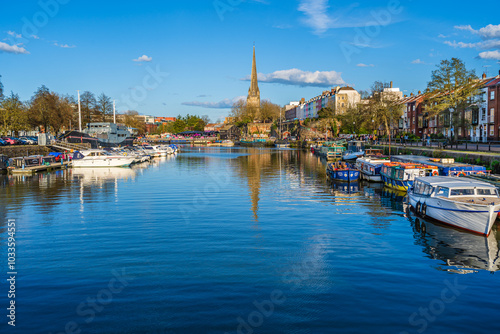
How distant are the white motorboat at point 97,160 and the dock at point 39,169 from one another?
87.4 inches

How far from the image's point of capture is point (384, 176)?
40688 mm

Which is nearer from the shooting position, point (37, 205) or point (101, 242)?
point (101, 242)

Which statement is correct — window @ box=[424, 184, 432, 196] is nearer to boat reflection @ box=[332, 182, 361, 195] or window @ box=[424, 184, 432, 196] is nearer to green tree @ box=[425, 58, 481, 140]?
boat reflection @ box=[332, 182, 361, 195]

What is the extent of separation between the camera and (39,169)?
52.6m

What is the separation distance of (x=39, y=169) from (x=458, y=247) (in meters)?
50.2

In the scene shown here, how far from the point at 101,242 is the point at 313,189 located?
23.5 metres

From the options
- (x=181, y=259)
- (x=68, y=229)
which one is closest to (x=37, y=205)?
(x=68, y=229)

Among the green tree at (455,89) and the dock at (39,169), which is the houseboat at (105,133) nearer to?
the dock at (39,169)

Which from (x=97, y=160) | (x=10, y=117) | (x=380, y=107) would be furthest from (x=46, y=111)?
(x=380, y=107)

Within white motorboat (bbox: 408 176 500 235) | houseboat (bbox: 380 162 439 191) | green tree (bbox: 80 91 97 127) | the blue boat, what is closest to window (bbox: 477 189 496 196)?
white motorboat (bbox: 408 176 500 235)

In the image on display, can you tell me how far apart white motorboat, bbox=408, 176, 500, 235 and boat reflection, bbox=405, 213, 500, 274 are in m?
0.54

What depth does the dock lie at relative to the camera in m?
49.3

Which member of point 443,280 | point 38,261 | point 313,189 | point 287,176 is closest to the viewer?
point 443,280

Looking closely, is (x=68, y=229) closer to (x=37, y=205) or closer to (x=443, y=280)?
(x=37, y=205)
